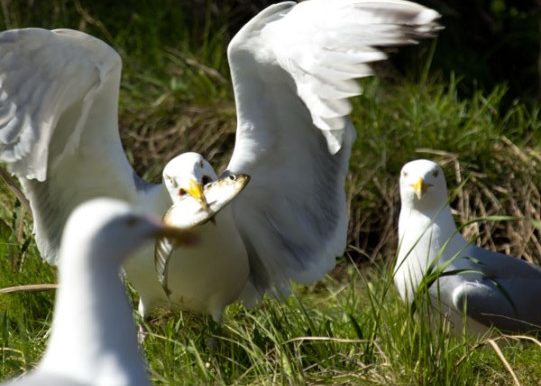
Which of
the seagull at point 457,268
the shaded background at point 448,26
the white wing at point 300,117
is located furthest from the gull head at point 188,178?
the shaded background at point 448,26

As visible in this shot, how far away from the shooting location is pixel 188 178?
451cm

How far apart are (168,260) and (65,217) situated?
579 mm

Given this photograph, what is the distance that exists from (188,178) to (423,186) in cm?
138

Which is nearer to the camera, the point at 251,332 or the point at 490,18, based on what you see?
the point at 251,332

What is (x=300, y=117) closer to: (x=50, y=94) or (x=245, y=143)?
(x=245, y=143)

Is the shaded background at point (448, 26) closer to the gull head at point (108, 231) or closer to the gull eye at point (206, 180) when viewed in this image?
the gull eye at point (206, 180)

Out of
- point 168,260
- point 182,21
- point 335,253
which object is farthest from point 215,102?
point 168,260

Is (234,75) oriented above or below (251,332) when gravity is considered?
above

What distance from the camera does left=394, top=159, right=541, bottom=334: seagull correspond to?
17.1ft

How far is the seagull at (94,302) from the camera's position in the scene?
2703 millimetres

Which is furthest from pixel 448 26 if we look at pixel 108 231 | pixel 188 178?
pixel 108 231

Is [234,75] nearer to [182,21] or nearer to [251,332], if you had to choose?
[251,332]

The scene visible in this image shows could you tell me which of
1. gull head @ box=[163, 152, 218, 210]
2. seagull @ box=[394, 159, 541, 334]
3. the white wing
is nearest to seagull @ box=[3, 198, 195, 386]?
gull head @ box=[163, 152, 218, 210]

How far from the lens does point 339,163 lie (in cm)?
500
